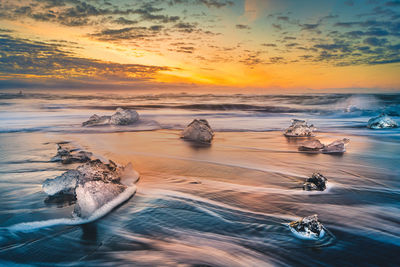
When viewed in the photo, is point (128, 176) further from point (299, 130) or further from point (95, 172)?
point (299, 130)

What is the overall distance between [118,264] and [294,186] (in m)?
2.24

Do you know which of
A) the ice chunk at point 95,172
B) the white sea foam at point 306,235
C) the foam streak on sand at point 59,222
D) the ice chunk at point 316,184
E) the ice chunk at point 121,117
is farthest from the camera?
the ice chunk at point 121,117

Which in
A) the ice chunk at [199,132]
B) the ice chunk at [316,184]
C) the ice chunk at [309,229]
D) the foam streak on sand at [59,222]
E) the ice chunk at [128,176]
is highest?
the ice chunk at [199,132]

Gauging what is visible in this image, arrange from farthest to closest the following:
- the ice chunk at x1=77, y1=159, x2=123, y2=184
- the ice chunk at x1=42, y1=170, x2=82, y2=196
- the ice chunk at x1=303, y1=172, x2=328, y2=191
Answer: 1. the ice chunk at x1=303, y1=172, x2=328, y2=191
2. the ice chunk at x1=42, y1=170, x2=82, y2=196
3. the ice chunk at x1=77, y1=159, x2=123, y2=184

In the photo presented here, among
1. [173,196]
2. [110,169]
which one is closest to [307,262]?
[173,196]

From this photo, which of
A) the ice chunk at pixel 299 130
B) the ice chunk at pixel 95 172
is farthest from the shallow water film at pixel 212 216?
the ice chunk at pixel 299 130

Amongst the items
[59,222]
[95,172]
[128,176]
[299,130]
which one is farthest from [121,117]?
[59,222]

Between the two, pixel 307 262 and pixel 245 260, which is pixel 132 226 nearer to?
pixel 245 260

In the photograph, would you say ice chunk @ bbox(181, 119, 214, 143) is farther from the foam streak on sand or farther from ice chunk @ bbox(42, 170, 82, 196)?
the foam streak on sand

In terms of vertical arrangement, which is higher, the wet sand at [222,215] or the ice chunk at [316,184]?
the ice chunk at [316,184]

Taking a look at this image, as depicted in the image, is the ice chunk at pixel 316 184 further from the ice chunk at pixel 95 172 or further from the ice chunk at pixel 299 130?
the ice chunk at pixel 299 130

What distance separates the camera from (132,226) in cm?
212

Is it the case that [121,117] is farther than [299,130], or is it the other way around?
[121,117]

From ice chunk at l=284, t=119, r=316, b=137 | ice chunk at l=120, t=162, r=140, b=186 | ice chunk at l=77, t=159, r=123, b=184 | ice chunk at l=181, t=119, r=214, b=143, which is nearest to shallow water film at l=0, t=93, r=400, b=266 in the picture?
ice chunk at l=120, t=162, r=140, b=186
